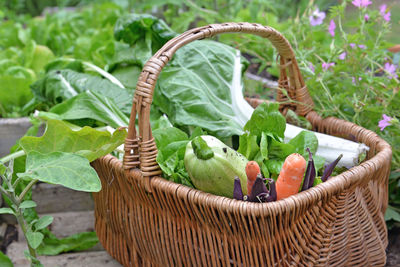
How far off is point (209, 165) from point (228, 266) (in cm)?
22

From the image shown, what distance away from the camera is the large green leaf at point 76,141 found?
1.03m

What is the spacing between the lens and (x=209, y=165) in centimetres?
90

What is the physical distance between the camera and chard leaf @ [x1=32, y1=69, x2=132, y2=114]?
1393mm

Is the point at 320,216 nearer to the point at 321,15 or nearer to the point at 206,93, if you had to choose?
the point at 206,93

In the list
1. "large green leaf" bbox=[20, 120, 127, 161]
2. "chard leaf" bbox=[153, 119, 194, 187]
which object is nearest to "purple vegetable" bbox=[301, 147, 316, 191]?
"chard leaf" bbox=[153, 119, 194, 187]

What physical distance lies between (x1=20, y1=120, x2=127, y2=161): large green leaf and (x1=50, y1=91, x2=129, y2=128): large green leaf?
0.61ft

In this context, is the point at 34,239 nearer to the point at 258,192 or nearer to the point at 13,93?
the point at 258,192

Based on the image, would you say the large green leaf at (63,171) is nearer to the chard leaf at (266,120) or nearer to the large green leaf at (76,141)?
the large green leaf at (76,141)

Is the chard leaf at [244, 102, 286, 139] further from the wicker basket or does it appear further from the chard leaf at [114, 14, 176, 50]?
the chard leaf at [114, 14, 176, 50]

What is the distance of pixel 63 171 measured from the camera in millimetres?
908

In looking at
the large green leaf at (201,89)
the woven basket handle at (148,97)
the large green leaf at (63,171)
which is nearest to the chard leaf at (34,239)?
the large green leaf at (63,171)

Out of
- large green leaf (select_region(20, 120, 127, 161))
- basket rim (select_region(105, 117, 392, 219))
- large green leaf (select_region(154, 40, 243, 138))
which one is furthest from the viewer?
large green leaf (select_region(154, 40, 243, 138))

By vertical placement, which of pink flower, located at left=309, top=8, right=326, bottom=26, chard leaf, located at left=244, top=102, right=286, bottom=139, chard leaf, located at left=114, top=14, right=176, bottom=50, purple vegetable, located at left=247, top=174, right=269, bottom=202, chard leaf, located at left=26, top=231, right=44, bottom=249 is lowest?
chard leaf, located at left=26, top=231, right=44, bottom=249

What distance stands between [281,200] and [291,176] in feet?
0.27
